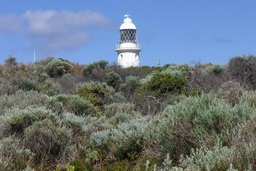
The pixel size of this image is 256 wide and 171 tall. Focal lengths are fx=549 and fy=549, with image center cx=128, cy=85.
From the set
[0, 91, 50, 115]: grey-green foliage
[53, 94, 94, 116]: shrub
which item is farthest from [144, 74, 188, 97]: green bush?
[0, 91, 50, 115]: grey-green foliage

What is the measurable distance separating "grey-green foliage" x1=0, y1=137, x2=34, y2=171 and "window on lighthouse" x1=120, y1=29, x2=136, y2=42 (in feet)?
199

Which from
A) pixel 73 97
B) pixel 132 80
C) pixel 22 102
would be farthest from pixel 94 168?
pixel 132 80

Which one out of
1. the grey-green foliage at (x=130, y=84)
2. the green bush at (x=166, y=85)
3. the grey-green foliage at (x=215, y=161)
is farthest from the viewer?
the grey-green foliage at (x=130, y=84)

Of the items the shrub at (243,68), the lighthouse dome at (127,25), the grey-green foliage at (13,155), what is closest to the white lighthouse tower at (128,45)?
the lighthouse dome at (127,25)

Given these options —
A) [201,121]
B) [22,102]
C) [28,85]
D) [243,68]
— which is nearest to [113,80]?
[243,68]

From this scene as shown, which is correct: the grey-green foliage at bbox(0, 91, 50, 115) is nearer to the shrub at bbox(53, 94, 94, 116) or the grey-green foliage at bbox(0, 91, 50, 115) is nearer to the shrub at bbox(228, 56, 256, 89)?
the shrub at bbox(53, 94, 94, 116)

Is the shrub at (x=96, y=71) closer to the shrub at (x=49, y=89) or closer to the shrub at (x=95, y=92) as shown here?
the shrub at (x=49, y=89)

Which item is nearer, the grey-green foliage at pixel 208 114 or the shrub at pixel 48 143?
the grey-green foliage at pixel 208 114

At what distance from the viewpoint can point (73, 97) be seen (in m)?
15.8

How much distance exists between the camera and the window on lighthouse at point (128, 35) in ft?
226

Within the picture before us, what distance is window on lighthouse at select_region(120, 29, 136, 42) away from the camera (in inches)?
2717

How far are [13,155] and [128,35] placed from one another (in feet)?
202

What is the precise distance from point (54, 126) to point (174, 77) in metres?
11.9

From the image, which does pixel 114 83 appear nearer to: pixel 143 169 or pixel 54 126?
pixel 54 126
